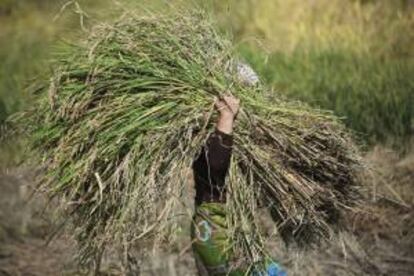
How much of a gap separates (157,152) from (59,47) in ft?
2.40

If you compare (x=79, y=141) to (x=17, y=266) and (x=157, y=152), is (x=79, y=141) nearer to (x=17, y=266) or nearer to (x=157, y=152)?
(x=157, y=152)

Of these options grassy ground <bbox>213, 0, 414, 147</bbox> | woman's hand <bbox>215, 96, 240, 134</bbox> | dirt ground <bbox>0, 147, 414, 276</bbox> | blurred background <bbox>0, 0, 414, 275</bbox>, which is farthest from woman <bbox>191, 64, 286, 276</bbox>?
grassy ground <bbox>213, 0, 414, 147</bbox>

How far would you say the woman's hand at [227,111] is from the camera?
11.5ft

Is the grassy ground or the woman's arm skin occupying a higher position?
the woman's arm skin

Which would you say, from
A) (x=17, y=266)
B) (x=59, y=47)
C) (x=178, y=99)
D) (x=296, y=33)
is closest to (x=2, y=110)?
(x=17, y=266)

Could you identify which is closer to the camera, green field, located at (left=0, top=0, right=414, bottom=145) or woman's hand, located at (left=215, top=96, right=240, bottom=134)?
woman's hand, located at (left=215, top=96, right=240, bottom=134)

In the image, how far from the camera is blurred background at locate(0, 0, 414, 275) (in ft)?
17.9

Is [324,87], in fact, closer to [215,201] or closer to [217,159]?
[215,201]

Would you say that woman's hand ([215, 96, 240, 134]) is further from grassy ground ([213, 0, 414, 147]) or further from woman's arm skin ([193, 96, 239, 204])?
grassy ground ([213, 0, 414, 147])

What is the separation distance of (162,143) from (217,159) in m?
0.21

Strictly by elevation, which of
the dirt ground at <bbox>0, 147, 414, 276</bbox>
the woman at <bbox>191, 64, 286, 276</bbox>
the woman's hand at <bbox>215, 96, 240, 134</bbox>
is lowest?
the dirt ground at <bbox>0, 147, 414, 276</bbox>

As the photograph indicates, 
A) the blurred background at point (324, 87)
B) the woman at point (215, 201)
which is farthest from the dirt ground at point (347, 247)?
the woman at point (215, 201)

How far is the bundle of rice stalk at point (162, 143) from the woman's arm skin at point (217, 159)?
5cm

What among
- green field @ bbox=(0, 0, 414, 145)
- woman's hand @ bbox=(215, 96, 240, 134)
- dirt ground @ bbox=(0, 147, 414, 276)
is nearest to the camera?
woman's hand @ bbox=(215, 96, 240, 134)
